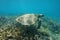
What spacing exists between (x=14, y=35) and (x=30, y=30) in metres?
0.73

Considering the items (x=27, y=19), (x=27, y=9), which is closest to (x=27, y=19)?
(x=27, y=19)

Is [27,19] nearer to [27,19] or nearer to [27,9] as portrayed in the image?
[27,19]

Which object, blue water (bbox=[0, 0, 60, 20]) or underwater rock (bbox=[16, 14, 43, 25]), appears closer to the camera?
underwater rock (bbox=[16, 14, 43, 25])

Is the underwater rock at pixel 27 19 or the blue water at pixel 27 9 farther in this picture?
the blue water at pixel 27 9

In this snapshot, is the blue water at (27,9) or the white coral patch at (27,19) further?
the blue water at (27,9)

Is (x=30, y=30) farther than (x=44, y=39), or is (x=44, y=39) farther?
Answer: (x=44, y=39)

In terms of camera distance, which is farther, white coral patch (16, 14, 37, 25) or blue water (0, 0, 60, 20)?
blue water (0, 0, 60, 20)

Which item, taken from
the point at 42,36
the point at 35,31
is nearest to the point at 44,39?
the point at 42,36

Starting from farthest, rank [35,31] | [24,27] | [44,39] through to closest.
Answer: [44,39], [35,31], [24,27]

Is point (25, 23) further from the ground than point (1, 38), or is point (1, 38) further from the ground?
point (25, 23)

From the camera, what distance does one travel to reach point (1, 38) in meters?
5.73

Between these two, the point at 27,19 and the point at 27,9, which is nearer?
the point at 27,19

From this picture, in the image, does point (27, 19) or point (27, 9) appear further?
point (27, 9)

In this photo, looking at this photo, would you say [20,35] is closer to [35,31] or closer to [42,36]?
[35,31]
